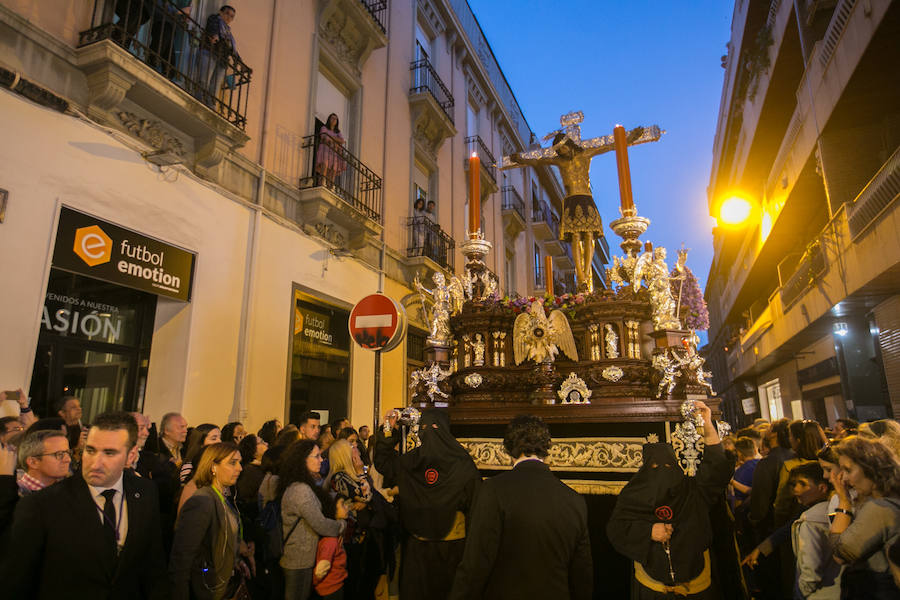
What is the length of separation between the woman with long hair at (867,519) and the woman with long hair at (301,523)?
2849 mm

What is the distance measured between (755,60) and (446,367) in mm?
A: 13585

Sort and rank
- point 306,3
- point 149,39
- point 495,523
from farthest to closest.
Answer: point 306,3 → point 149,39 → point 495,523

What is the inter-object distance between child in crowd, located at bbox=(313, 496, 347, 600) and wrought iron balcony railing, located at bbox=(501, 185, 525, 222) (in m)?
15.5

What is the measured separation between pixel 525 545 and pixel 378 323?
276cm

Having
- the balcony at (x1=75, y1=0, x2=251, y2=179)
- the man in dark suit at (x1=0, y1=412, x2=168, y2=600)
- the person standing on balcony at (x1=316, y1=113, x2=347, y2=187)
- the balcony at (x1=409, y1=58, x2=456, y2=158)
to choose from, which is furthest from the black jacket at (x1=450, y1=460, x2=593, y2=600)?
the balcony at (x1=409, y1=58, x2=456, y2=158)

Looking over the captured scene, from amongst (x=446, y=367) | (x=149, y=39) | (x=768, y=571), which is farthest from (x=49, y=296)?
(x=768, y=571)

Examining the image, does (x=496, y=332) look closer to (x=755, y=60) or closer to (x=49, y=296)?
(x=49, y=296)

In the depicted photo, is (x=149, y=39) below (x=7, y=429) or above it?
above

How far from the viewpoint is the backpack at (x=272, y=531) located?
11.4 ft

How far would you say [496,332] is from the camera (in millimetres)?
4332

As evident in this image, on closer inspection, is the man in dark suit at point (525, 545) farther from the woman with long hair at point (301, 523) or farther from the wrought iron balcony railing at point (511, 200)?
the wrought iron balcony railing at point (511, 200)

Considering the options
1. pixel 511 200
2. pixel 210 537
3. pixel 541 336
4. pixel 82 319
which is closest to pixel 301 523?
pixel 210 537

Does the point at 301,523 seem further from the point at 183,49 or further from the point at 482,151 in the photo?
the point at 482,151

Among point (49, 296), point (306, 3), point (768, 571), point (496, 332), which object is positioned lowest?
point (768, 571)
